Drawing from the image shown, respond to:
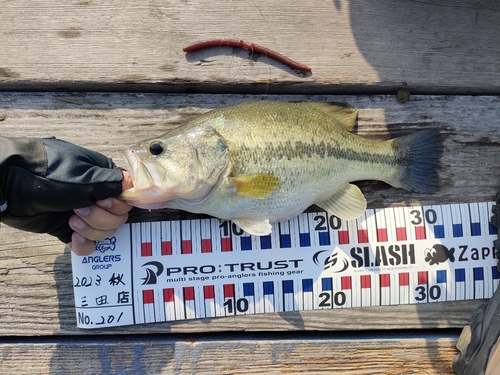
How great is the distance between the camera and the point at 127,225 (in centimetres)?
190

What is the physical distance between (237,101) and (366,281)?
3.66 feet

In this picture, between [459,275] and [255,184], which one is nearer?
[255,184]

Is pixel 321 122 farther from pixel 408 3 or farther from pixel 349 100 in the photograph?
pixel 408 3

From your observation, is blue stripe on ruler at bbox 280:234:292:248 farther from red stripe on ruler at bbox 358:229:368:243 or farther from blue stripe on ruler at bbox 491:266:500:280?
blue stripe on ruler at bbox 491:266:500:280

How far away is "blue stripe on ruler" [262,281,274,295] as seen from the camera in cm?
190

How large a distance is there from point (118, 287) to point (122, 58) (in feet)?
3.75

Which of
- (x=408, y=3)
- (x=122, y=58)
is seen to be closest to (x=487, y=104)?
(x=408, y=3)

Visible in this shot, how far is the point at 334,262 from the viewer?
1.92 m

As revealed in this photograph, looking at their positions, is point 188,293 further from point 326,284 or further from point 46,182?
point 46,182

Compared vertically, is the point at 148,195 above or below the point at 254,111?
below

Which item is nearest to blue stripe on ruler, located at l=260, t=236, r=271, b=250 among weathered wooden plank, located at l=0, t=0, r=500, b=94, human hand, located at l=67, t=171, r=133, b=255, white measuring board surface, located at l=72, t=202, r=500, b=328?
white measuring board surface, located at l=72, t=202, r=500, b=328

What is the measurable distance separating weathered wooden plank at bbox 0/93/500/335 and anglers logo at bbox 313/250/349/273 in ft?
0.70

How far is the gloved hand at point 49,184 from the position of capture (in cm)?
146

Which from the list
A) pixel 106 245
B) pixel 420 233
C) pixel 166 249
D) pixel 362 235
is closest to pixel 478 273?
pixel 420 233
